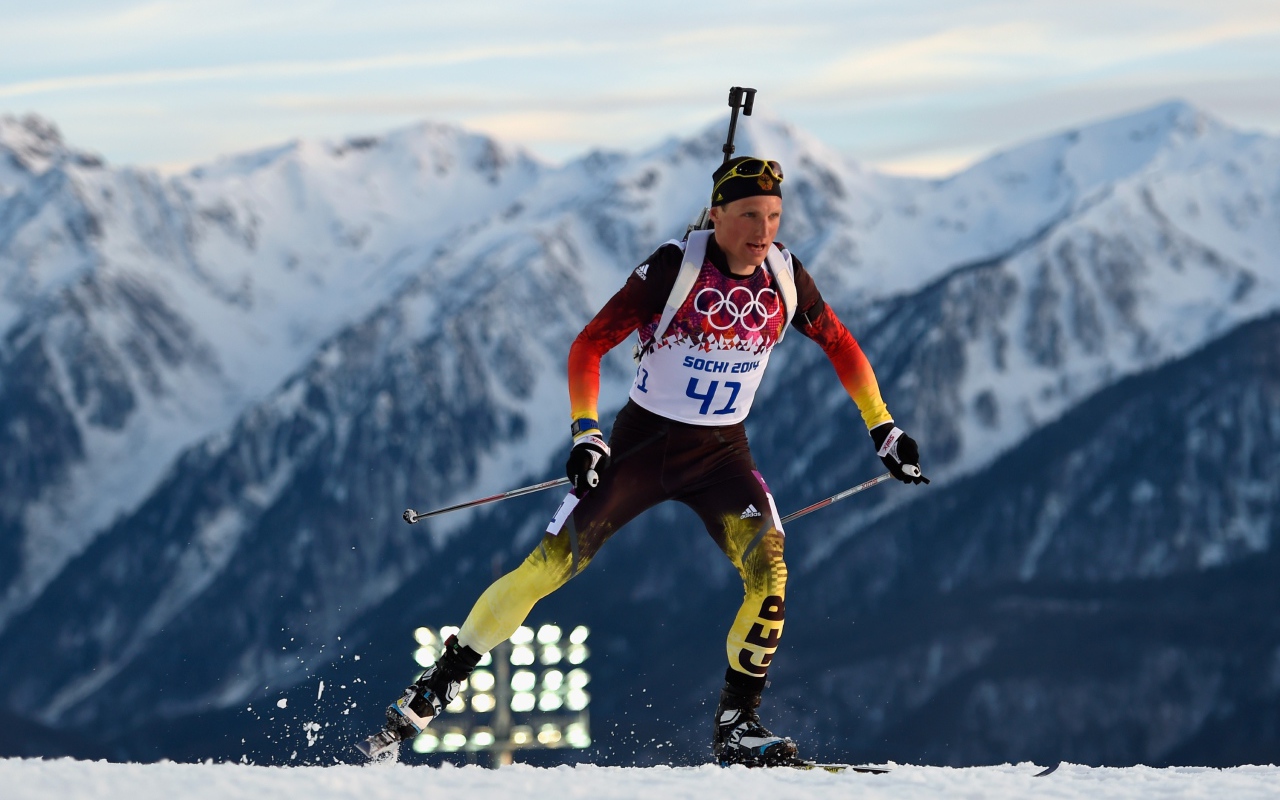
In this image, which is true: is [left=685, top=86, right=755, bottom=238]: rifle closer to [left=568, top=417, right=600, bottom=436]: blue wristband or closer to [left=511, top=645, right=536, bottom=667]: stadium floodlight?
[left=568, top=417, right=600, bottom=436]: blue wristband

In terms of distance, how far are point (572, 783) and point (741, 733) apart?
2055mm

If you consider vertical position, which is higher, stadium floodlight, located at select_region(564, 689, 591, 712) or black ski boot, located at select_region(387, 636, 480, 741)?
black ski boot, located at select_region(387, 636, 480, 741)

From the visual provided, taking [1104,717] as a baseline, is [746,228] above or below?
above

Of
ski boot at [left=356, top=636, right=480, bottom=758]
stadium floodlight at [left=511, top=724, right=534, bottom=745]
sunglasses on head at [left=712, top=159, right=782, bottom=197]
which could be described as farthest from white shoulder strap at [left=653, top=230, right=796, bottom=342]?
stadium floodlight at [left=511, top=724, right=534, bottom=745]

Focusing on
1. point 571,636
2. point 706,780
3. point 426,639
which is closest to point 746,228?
point 706,780

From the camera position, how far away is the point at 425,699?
1072 cm

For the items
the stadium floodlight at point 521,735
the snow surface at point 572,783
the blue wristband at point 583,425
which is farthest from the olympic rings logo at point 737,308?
the stadium floodlight at point 521,735

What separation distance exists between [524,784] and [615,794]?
1.92ft

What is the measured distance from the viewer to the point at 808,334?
1102cm

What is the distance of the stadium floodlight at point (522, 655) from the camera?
2439 centimetres

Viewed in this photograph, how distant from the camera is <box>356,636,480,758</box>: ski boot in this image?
35.0ft

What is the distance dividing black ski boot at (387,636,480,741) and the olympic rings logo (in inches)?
102

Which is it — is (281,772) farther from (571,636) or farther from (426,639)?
(571,636)

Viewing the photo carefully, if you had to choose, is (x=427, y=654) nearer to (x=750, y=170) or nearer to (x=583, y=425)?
(x=583, y=425)
